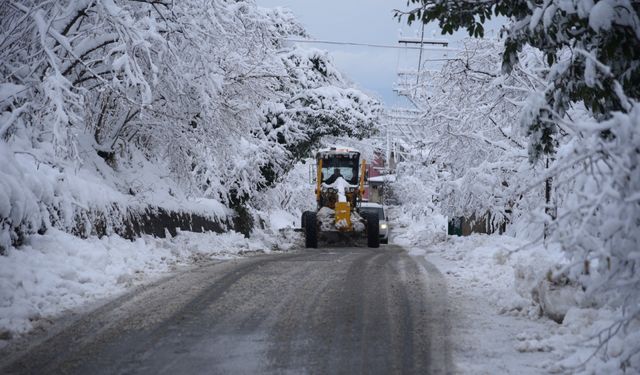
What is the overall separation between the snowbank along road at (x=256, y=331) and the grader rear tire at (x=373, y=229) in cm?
1197

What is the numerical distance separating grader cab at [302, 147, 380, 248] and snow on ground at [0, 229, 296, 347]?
8098 mm

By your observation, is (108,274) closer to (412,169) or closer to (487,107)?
(487,107)

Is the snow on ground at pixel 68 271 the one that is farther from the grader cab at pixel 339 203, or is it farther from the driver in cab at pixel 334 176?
the driver in cab at pixel 334 176

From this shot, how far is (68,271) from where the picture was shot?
939cm

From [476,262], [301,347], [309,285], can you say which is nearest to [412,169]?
[476,262]

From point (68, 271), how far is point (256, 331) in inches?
142

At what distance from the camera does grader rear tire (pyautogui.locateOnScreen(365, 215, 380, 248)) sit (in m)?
23.4

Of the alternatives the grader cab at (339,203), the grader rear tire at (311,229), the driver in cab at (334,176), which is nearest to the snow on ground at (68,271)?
the grader rear tire at (311,229)

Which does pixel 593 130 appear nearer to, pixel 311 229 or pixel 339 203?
pixel 339 203

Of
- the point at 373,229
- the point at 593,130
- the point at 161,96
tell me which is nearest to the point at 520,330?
the point at 593,130

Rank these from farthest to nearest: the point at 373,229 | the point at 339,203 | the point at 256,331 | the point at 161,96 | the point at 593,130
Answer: the point at 373,229 < the point at 339,203 < the point at 161,96 < the point at 256,331 < the point at 593,130

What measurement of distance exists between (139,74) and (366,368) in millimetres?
7024

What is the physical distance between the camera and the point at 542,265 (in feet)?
29.0

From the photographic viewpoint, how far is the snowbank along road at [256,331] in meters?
5.87
